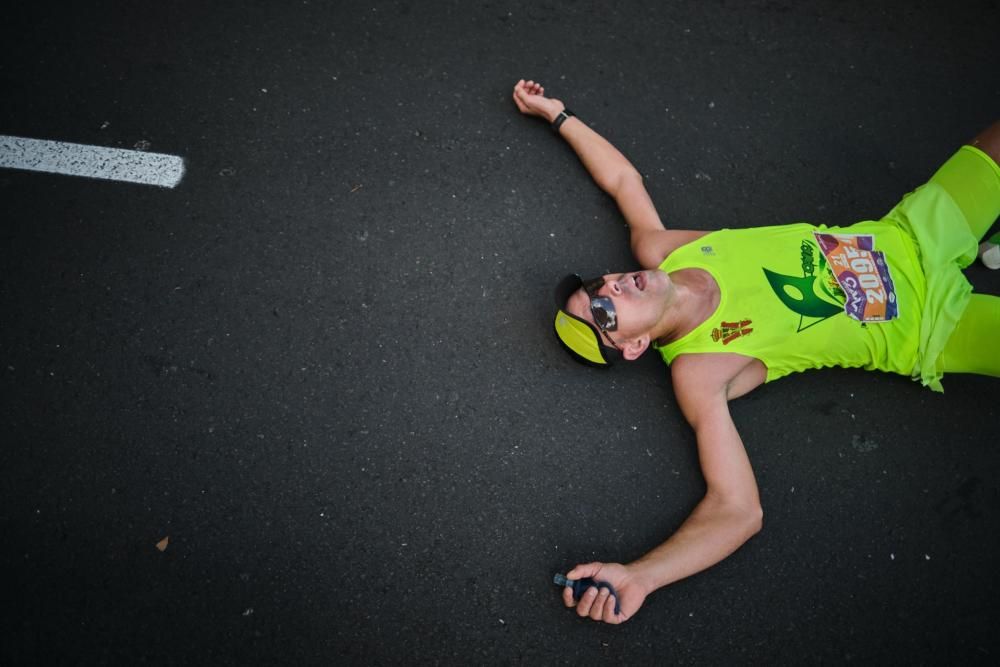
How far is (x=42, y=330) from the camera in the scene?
2.92m

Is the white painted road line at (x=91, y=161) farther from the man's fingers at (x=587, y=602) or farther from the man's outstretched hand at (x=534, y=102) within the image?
the man's fingers at (x=587, y=602)

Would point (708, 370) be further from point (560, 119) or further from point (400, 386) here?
point (560, 119)

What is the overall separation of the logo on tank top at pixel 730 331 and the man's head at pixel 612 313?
26 centimetres

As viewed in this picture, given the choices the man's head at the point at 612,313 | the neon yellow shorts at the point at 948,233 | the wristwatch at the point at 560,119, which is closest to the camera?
the man's head at the point at 612,313

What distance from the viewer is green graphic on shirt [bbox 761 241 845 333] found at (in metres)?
2.90

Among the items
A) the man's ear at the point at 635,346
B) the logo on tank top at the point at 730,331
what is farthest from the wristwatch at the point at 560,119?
the logo on tank top at the point at 730,331

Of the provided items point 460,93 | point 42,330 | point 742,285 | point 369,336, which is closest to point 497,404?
point 369,336

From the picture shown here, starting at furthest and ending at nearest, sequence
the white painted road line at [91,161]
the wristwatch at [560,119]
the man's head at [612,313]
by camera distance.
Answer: the wristwatch at [560,119] < the white painted road line at [91,161] < the man's head at [612,313]

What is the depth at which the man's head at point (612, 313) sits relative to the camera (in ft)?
9.32

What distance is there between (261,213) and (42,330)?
1.13m

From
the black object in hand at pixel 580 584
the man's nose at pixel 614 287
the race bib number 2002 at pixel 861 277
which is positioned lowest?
the black object in hand at pixel 580 584

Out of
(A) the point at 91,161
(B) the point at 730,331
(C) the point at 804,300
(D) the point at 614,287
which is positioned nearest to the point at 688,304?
(B) the point at 730,331

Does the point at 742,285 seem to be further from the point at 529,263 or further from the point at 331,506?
the point at 331,506

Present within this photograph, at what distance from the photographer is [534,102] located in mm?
3510
